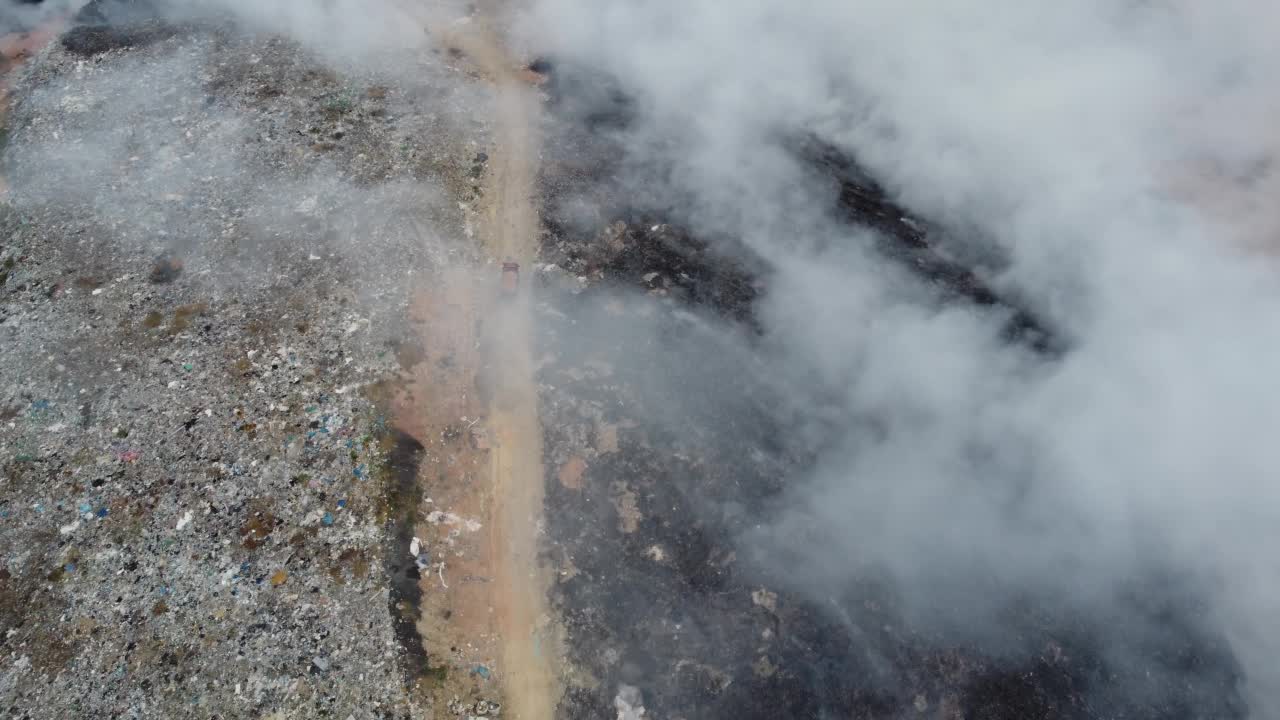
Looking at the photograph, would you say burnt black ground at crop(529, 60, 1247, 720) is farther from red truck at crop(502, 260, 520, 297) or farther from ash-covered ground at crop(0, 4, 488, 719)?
ash-covered ground at crop(0, 4, 488, 719)

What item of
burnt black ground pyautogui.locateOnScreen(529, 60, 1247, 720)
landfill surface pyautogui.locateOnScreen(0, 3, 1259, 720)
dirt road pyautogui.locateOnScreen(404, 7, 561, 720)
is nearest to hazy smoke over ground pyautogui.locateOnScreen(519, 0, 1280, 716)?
burnt black ground pyautogui.locateOnScreen(529, 60, 1247, 720)

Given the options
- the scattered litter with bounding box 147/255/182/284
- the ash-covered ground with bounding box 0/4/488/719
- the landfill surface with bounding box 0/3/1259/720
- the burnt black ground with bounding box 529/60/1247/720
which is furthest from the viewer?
the scattered litter with bounding box 147/255/182/284

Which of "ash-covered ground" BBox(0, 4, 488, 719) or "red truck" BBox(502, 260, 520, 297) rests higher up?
"red truck" BBox(502, 260, 520, 297)

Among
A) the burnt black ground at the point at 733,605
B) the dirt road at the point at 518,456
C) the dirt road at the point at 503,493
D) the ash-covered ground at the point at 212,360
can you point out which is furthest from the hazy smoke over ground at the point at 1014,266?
the ash-covered ground at the point at 212,360

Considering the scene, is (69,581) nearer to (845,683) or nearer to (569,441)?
(569,441)

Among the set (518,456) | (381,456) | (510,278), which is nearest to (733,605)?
(518,456)

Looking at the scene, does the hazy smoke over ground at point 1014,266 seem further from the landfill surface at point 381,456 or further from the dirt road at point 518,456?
the dirt road at point 518,456

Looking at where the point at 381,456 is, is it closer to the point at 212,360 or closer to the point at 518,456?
the point at 518,456
